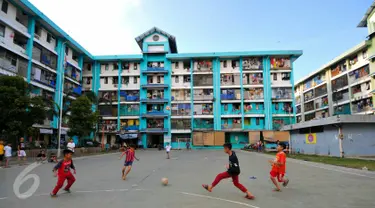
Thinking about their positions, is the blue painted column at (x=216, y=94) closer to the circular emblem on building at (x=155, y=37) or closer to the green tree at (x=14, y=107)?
the circular emblem on building at (x=155, y=37)

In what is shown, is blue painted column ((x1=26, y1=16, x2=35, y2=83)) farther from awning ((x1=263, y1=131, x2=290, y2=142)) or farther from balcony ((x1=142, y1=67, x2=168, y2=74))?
awning ((x1=263, y1=131, x2=290, y2=142))

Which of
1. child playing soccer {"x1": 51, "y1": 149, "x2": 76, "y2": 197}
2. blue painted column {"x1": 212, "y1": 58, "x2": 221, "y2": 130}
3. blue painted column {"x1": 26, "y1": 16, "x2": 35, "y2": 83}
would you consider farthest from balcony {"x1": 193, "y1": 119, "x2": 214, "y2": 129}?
child playing soccer {"x1": 51, "y1": 149, "x2": 76, "y2": 197}

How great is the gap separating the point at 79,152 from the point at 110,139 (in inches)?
837

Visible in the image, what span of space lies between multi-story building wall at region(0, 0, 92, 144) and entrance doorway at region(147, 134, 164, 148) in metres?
16.0

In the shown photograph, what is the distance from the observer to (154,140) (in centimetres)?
5831

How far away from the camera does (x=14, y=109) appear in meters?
22.8

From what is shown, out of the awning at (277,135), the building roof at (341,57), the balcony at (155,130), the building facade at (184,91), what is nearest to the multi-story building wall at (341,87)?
the building roof at (341,57)

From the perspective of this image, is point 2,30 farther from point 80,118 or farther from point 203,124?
point 203,124

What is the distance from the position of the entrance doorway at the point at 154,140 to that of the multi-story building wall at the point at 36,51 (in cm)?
1601

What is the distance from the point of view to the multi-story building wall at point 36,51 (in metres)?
32.1

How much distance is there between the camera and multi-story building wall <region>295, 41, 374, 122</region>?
4795cm

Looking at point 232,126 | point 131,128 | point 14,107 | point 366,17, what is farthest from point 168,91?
point 366,17

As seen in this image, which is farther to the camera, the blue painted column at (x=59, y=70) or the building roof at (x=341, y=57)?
the building roof at (x=341, y=57)

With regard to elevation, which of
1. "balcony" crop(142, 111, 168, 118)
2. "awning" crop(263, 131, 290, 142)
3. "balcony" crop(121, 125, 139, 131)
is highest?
"balcony" crop(142, 111, 168, 118)
